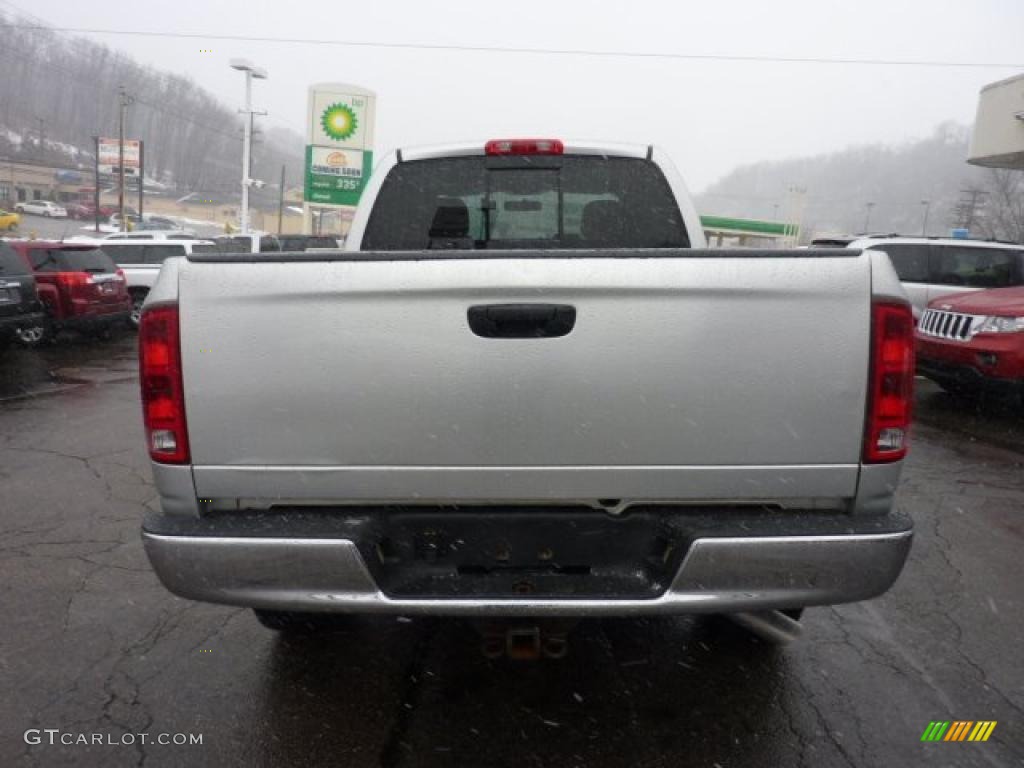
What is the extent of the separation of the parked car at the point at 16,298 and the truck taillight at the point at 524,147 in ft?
27.6

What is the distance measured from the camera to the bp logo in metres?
21.3

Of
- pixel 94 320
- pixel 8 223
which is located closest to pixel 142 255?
pixel 94 320

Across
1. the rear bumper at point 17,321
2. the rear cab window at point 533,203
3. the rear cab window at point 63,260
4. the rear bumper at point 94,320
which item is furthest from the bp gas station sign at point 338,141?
the rear cab window at point 533,203

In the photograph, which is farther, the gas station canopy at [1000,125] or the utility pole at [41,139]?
the utility pole at [41,139]

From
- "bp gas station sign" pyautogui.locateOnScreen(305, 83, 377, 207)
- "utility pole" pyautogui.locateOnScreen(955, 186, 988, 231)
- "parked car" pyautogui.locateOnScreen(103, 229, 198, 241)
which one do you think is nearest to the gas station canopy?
"bp gas station sign" pyautogui.locateOnScreen(305, 83, 377, 207)

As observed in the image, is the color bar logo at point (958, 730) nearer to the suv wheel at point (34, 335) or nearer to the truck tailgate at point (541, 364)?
the truck tailgate at point (541, 364)

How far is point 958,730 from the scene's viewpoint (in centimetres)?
258

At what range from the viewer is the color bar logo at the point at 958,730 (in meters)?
2.54

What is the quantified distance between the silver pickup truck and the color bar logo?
85cm

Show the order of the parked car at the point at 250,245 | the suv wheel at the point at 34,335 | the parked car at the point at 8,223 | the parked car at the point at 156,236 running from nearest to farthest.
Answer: the parked car at the point at 250,245, the suv wheel at the point at 34,335, the parked car at the point at 156,236, the parked car at the point at 8,223

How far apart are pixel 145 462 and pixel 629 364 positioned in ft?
16.0

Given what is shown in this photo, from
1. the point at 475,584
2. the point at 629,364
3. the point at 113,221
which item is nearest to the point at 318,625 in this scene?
the point at 475,584

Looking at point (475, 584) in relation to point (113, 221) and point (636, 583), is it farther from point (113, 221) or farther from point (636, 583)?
point (113, 221)

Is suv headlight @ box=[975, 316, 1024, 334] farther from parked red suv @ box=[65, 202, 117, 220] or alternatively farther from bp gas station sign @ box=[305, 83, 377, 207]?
parked red suv @ box=[65, 202, 117, 220]
